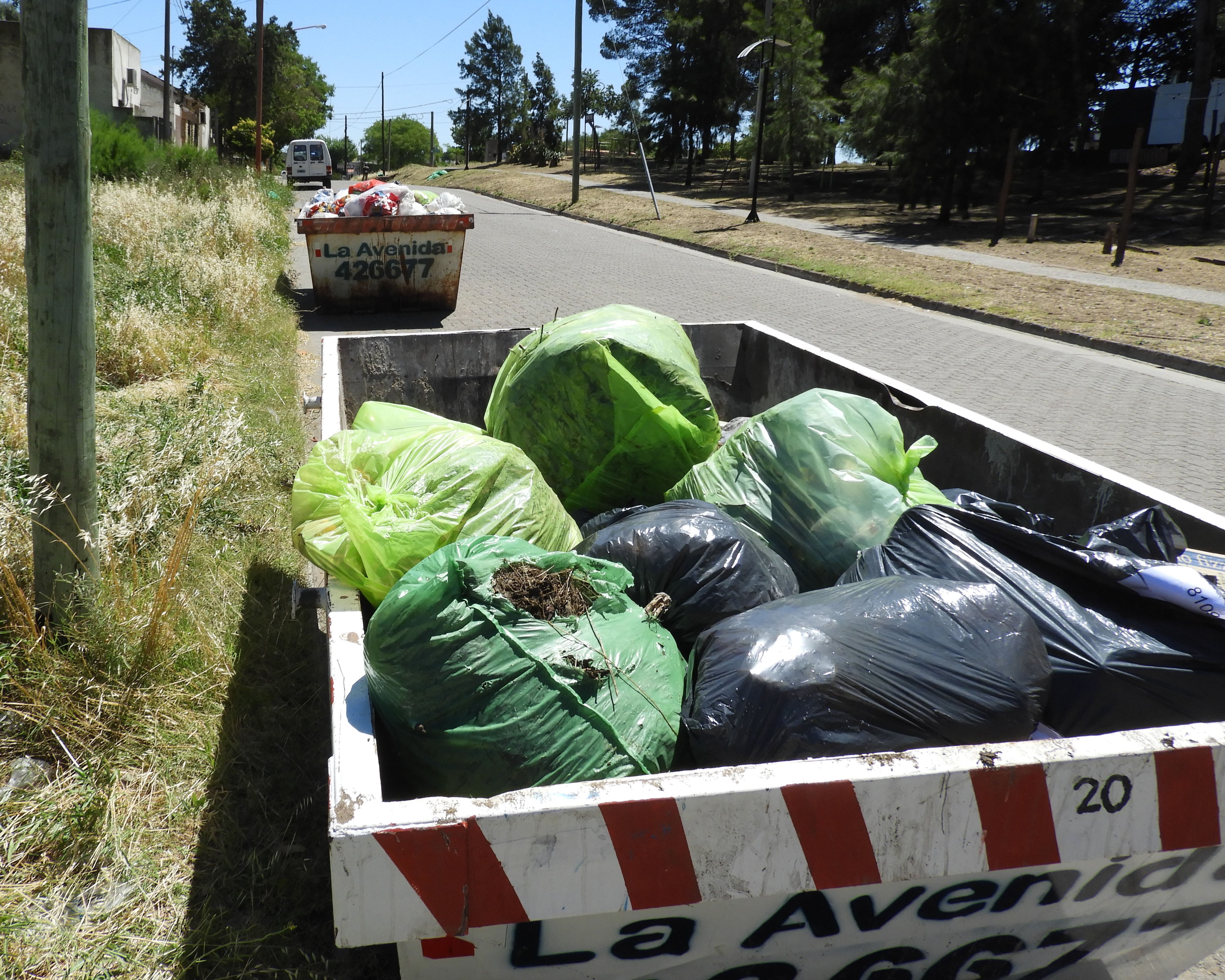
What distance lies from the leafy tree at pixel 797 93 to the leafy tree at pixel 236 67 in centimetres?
3325

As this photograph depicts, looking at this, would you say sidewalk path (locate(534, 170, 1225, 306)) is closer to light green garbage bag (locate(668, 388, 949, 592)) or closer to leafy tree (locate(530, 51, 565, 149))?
light green garbage bag (locate(668, 388, 949, 592))

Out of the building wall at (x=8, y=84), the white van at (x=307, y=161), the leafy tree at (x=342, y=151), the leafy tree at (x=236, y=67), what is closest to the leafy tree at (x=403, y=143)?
the leafy tree at (x=342, y=151)

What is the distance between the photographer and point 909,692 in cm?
179

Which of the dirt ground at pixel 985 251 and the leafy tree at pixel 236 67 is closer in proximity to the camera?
the dirt ground at pixel 985 251

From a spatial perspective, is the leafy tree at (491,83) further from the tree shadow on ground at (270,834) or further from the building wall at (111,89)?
the tree shadow on ground at (270,834)

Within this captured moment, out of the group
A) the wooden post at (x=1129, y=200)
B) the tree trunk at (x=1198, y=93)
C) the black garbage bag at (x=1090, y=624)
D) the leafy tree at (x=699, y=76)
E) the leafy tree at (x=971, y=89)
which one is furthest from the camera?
the leafy tree at (x=699, y=76)

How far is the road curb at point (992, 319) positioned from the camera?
31.4ft

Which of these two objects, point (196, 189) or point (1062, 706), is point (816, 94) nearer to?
point (196, 189)

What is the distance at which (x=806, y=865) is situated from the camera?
4.67 ft

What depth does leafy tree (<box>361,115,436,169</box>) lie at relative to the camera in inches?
4451

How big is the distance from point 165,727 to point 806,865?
7.40 feet

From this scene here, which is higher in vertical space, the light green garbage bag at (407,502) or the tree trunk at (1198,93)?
the tree trunk at (1198,93)

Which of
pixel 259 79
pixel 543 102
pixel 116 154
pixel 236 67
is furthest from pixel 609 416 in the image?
pixel 543 102

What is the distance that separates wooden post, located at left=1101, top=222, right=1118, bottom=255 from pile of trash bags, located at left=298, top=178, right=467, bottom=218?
1305 cm
